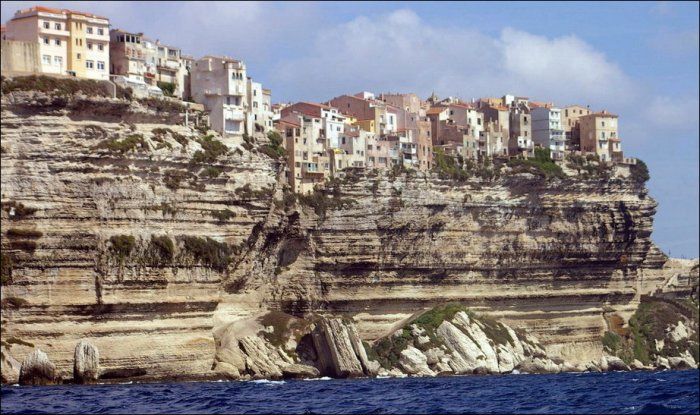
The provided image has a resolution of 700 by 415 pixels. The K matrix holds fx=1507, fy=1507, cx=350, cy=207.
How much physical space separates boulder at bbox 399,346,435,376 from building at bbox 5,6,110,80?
20276 mm

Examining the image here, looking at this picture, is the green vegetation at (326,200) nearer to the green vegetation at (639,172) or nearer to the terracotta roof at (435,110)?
the terracotta roof at (435,110)

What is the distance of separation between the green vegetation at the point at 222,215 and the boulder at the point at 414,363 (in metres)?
11.9

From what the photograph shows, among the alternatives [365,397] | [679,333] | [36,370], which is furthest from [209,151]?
[679,333]

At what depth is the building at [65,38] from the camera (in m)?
68.8

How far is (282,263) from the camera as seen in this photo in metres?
76.8

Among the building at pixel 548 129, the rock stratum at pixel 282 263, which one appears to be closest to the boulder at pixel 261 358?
the rock stratum at pixel 282 263

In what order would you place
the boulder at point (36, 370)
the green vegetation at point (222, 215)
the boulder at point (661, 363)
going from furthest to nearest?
the boulder at point (661, 363), the green vegetation at point (222, 215), the boulder at point (36, 370)

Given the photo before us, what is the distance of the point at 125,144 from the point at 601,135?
43807 mm

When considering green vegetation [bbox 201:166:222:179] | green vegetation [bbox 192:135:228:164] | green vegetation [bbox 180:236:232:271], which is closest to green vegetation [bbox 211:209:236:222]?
green vegetation [bbox 180:236:232:271]

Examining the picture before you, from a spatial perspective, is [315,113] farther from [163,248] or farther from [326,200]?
[163,248]

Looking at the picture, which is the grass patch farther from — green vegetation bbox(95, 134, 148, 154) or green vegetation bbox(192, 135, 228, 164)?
green vegetation bbox(95, 134, 148, 154)

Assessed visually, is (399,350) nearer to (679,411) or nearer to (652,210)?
(652,210)

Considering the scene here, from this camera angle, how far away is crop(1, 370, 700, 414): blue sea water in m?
46.2

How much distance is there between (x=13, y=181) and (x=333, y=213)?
815 inches
